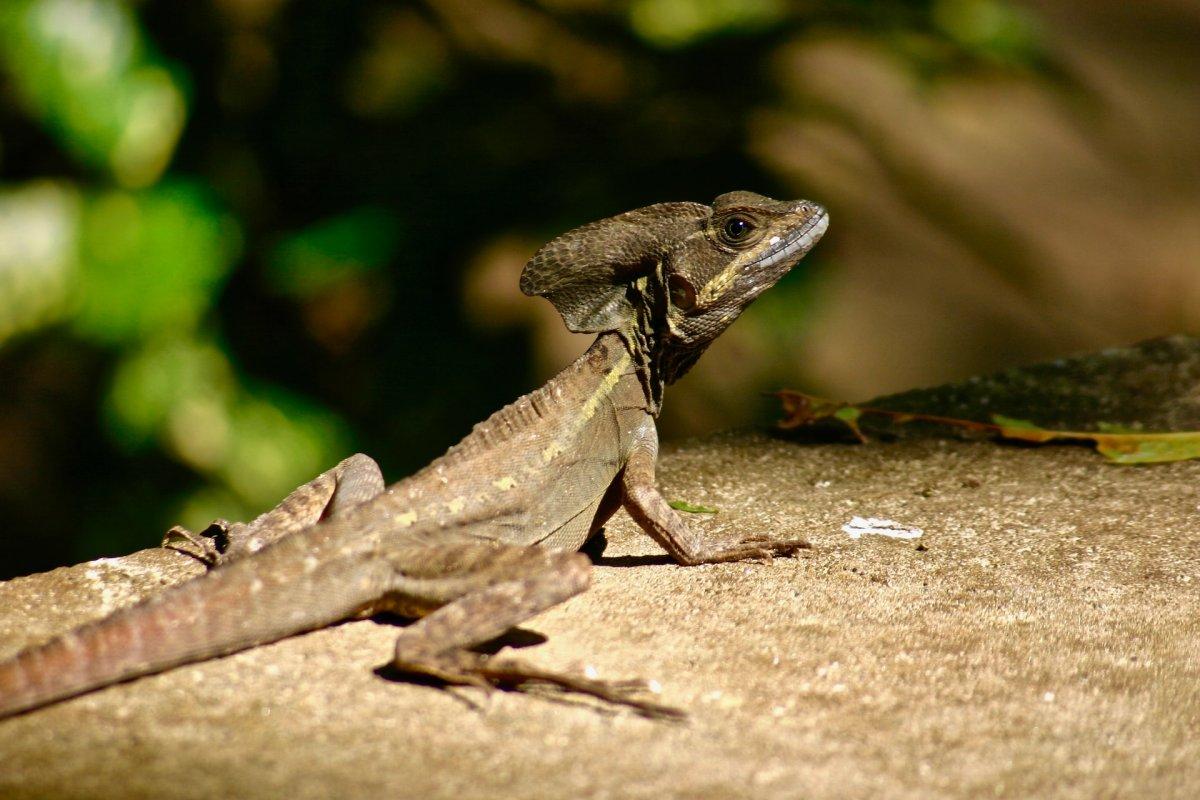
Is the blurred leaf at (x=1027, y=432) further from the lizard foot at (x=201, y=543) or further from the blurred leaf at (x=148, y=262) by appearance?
the blurred leaf at (x=148, y=262)

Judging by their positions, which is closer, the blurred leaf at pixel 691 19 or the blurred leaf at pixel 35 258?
the blurred leaf at pixel 35 258

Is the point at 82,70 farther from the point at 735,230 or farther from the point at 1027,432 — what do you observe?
the point at 1027,432

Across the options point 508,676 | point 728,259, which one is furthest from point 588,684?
point 728,259

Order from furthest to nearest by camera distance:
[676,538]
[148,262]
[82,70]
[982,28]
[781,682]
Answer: [982,28], [148,262], [82,70], [676,538], [781,682]

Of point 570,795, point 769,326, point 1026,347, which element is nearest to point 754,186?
point 769,326

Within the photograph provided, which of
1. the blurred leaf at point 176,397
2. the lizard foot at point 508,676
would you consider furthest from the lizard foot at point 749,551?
the blurred leaf at point 176,397
